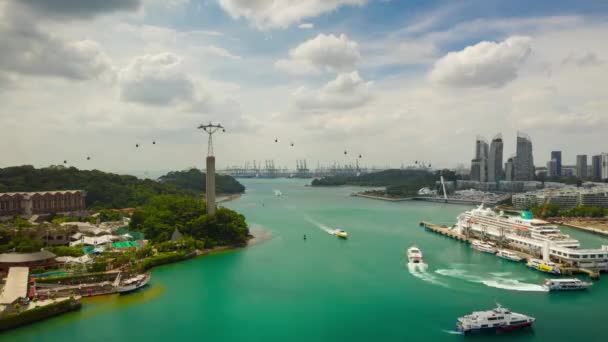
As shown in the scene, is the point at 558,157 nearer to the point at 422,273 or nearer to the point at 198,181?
the point at 198,181

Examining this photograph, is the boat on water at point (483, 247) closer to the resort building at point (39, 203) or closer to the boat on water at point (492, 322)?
the boat on water at point (492, 322)

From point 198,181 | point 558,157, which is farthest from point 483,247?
point 558,157

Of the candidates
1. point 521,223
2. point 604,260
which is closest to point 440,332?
point 604,260

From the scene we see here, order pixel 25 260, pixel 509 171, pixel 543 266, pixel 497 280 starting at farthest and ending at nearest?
pixel 509 171, pixel 543 266, pixel 497 280, pixel 25 260

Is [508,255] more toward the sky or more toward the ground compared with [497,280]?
more toward the sky

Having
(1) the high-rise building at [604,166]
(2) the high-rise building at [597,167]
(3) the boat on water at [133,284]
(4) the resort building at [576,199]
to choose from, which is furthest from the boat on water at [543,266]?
(2) the high-rise building at [597,167]

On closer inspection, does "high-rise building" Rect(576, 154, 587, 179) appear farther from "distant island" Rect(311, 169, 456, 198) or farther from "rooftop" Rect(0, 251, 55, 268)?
"rooftop" Rect(0, 251, 55, 268)

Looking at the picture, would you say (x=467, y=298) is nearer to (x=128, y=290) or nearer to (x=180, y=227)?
(x=128, y=290)

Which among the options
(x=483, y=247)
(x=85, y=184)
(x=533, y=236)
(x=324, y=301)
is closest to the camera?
(x=324, y=301)
